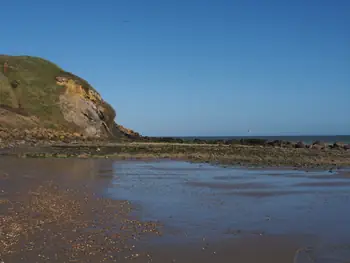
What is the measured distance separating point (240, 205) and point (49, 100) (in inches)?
1978

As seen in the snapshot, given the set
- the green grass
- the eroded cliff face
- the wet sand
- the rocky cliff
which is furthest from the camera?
the eroded cliff face

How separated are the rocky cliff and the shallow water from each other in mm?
34757

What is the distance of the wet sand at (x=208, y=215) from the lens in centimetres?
670

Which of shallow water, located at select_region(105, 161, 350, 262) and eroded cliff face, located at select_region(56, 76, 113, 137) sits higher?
eroded cliff face, located at select_region(56, 76, 113, 137)

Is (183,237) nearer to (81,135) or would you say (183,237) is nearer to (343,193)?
(343,193)

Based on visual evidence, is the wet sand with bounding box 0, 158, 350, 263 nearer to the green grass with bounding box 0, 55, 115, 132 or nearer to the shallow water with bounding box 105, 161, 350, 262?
the shallow water with bounding box 105, 161, 350, 262

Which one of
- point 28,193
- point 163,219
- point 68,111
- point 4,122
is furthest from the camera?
point 68,111

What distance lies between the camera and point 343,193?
13516mm

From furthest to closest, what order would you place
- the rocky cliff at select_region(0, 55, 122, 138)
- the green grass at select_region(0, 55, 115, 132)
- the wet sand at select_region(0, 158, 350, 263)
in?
the green grass at select_region(0, 55, 115, 132) → the rocky cliff at select_region(0, 55, 122, 138) → the wet sand at select_region(0, 158, 350, 263)

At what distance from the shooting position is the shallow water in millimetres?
7991

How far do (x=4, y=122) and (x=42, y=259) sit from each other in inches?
1626

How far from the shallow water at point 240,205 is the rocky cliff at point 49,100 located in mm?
34757

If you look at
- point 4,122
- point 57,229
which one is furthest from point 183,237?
point 4,122

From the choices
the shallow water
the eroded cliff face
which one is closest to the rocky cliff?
the eroded cliff face
